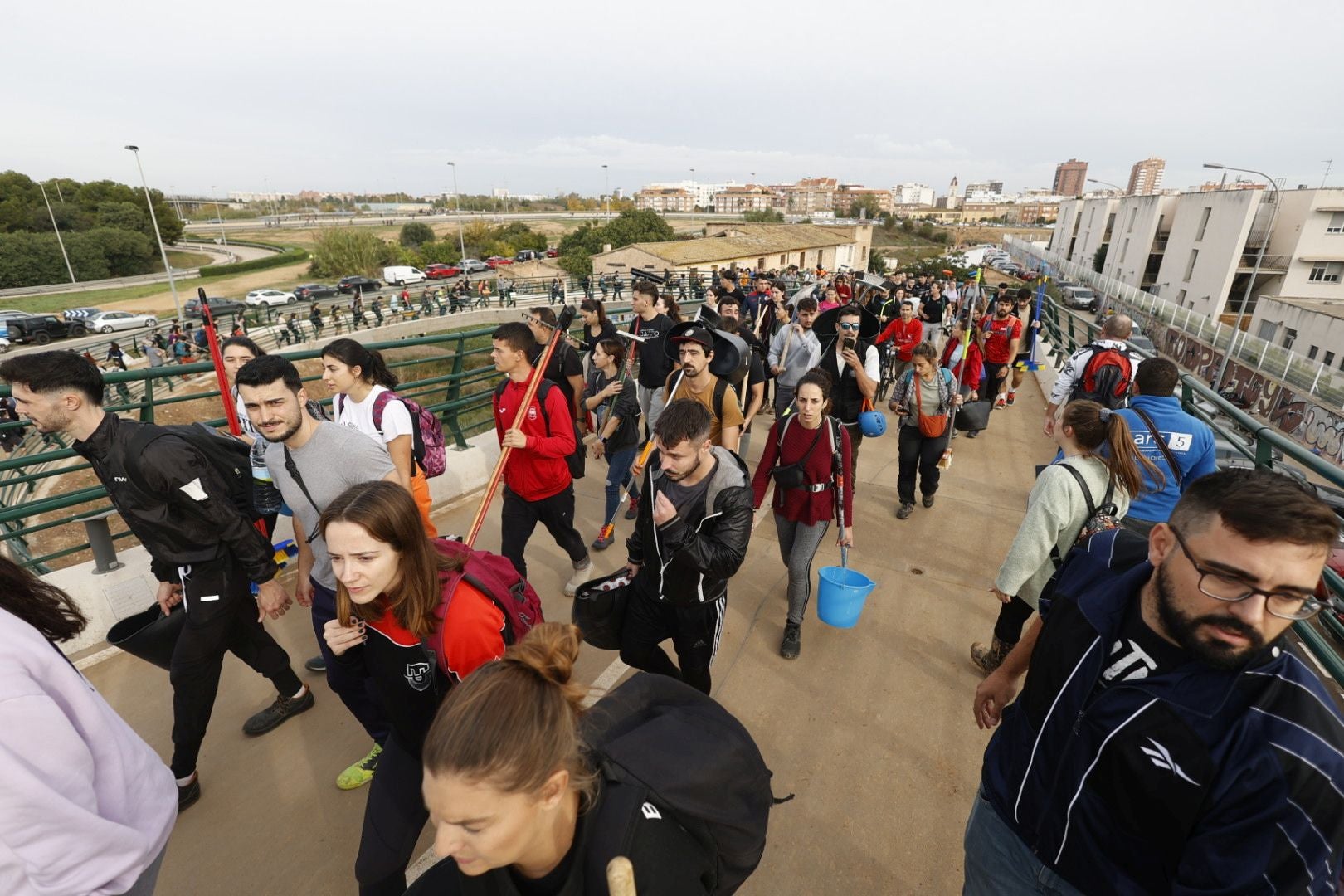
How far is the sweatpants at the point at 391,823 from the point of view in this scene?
1893 mm

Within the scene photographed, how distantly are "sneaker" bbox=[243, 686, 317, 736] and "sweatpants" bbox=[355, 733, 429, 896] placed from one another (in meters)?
1.52

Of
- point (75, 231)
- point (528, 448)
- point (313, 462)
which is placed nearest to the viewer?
point (313, 462)

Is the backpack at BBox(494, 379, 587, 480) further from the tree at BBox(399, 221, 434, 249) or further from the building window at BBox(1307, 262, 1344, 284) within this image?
the tree at BBox(399, 221, 434, 249)

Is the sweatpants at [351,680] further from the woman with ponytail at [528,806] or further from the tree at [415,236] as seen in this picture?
the tree at [415,236]

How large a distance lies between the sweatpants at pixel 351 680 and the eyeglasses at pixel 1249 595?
8.10 ft

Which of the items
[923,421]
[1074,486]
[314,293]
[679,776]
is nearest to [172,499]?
[679,776]

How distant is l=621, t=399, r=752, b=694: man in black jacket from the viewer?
2.51 meters

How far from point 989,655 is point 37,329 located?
3904 cm

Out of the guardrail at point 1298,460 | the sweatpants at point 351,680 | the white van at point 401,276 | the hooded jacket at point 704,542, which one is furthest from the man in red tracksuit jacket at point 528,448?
the white van at point 401,276

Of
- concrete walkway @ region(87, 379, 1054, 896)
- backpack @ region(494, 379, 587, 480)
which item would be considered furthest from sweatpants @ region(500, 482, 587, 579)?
concrete walkway @ region(87, 379, 1054, 896)

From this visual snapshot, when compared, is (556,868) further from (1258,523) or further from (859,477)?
(859,477)

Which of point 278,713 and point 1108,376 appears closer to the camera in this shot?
point 278,713

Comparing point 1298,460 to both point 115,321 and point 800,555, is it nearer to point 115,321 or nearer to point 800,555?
point 800,555

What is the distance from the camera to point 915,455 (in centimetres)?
527
